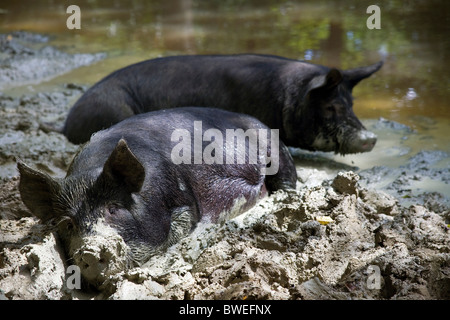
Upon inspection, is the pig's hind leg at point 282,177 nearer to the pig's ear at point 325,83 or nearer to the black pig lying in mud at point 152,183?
the black pig lying in mud at point 152,183

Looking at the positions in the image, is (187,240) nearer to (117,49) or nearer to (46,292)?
(46,292)

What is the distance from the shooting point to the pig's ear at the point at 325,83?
17.3 ft

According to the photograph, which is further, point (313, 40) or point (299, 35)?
point (299, 35)

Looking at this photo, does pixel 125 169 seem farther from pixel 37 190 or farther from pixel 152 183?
pixel 37 190

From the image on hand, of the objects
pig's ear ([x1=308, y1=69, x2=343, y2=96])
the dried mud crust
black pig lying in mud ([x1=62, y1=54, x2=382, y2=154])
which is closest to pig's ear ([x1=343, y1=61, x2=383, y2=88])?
black pig lying in mud ([x1=62, y1=54, x2=382, y2=154])

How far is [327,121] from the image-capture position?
18.3 ft

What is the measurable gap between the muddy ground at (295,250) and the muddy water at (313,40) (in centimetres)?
101

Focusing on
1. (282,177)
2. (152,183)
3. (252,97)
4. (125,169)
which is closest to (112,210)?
(125,169)

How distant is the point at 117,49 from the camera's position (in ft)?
31.3

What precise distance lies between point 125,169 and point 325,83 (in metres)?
2.70

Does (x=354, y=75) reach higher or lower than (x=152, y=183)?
higher

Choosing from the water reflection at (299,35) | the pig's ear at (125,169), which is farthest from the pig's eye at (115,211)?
the water reflection at (299,35)
